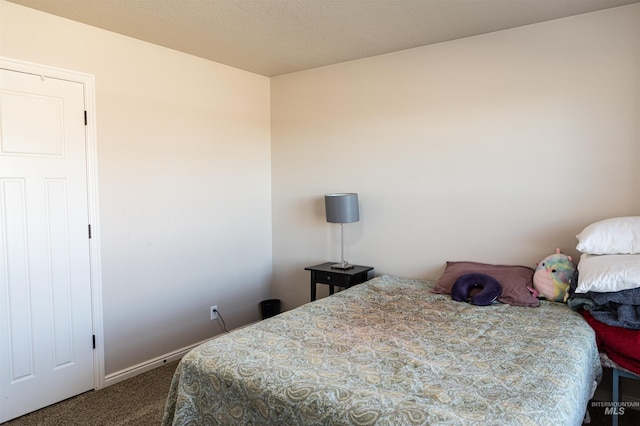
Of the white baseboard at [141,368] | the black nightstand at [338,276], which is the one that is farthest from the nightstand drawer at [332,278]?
the white baseboard at [141,368]

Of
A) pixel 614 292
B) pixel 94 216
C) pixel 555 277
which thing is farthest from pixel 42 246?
pixel 614 292

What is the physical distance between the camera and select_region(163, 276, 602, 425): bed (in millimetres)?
1451

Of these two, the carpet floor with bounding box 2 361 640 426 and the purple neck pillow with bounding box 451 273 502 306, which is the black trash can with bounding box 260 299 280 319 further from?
the purple neck pillow with bounding box 451 273 502 306

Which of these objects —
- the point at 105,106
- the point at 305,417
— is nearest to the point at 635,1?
the point at 305,417

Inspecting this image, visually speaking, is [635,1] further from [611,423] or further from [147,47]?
[147,47]

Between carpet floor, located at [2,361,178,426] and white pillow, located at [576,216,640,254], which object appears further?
carpet floor, located at [2,361,178,426]

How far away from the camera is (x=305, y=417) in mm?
1507

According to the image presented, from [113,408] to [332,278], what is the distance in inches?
69.8

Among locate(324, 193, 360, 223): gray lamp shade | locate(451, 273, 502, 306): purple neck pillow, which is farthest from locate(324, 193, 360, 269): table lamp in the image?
locate(451, 273, 502, 306): purple neck pillow

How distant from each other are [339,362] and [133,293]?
1970 millimetres

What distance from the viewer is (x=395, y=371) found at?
172 cm

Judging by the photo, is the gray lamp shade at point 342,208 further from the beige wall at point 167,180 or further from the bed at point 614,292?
the bed at point 614,292

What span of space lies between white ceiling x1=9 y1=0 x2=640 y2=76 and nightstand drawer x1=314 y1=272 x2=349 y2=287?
5.93ft

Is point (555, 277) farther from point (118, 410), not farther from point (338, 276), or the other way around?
point (118, 410)
